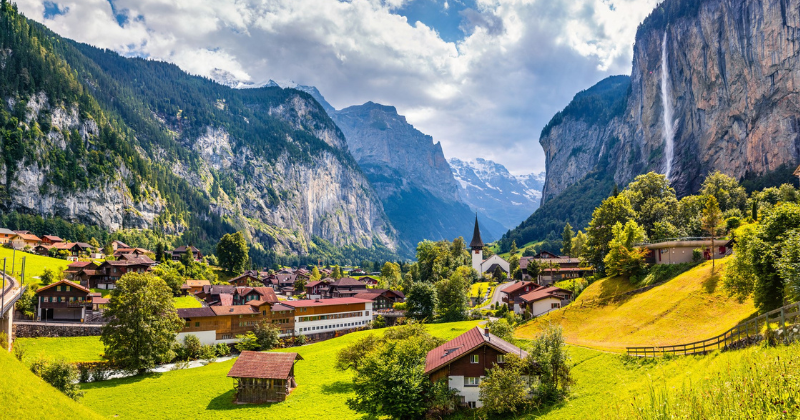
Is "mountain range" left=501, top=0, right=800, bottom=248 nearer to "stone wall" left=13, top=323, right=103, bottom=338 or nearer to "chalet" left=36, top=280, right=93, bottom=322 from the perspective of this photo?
"stone wall" left=13, top=323, right=103, bottom=338

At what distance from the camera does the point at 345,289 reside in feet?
382

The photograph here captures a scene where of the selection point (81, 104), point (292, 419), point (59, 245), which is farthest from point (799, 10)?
point (81, 104)

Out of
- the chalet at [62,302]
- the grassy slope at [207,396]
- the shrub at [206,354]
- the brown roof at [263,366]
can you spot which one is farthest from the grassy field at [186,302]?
the brown roof at [263,366]

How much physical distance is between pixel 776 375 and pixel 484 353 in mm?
21032

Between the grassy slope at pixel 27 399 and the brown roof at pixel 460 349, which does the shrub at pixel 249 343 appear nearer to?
the brown roof at pixel 460 349

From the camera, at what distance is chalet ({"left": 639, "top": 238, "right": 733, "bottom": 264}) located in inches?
2363

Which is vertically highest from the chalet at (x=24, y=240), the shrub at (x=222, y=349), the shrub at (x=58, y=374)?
the chalet at (x=24, y=240)

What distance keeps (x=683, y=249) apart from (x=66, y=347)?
85.0m

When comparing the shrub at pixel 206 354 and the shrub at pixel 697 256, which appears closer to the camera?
the shrub at pixel 697 256

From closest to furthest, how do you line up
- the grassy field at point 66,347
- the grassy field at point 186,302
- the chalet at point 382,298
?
the grassy field at point 66,347 < the grassy field at point 186,302 < the chalet at point 382,298

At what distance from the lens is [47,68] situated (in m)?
192

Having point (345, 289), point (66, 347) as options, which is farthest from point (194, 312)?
point (345, 289)

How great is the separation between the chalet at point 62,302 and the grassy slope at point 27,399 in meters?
53.2

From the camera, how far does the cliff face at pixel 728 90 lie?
381 ft
